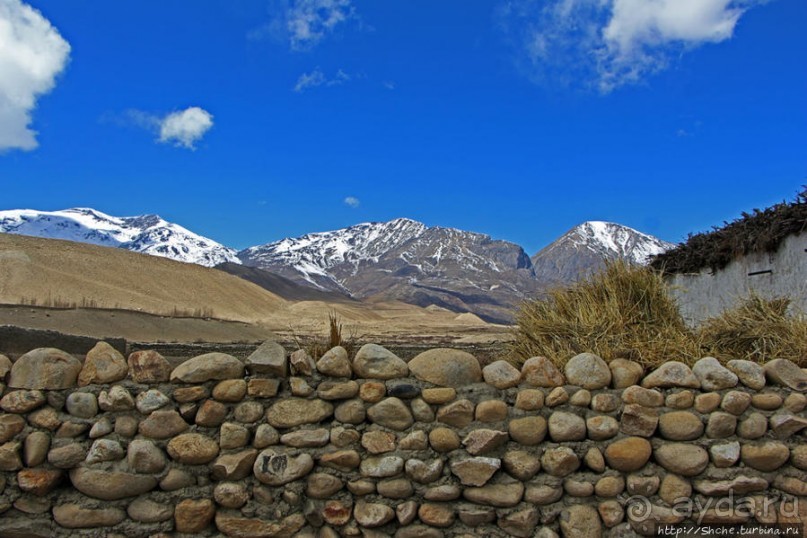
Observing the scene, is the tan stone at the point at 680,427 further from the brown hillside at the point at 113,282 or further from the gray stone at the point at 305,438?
the brown hillside at the point at 113,282

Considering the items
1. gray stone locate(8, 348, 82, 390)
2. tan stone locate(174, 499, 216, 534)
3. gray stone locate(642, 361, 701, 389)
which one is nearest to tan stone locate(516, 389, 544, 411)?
gray stone locate(642, 361, 701, 389)

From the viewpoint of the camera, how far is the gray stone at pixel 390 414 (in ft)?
12.3

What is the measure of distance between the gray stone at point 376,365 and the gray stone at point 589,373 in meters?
1.19

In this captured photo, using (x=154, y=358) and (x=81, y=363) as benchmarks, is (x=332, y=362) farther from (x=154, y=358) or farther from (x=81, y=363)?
(x=81, y=363)

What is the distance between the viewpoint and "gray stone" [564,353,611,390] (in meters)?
3.88

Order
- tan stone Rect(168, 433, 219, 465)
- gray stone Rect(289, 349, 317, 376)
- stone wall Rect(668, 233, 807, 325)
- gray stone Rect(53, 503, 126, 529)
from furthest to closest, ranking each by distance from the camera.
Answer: stone wall Rect(668, 233, 807, 325) < gray stone Rect(289, 349, 317, 376) < tan stone Rect(168, 433, 219, 465) < gray stone Rect(53, 503, 126, 529)

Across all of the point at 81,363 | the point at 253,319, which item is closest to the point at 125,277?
the point at 253,319

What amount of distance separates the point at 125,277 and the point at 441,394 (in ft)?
158

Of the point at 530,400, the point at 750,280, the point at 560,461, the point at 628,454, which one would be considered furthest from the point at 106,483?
the point at 750,280

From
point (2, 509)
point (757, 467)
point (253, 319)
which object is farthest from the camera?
point (253, 319)

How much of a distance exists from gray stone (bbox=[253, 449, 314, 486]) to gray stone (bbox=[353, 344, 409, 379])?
26.5 inches

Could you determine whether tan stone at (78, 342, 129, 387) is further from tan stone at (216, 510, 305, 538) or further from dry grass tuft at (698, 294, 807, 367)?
dry grass tuft at (698, 294, 807, 367)

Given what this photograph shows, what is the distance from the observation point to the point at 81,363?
389 centimetres

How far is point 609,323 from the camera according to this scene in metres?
4.53
